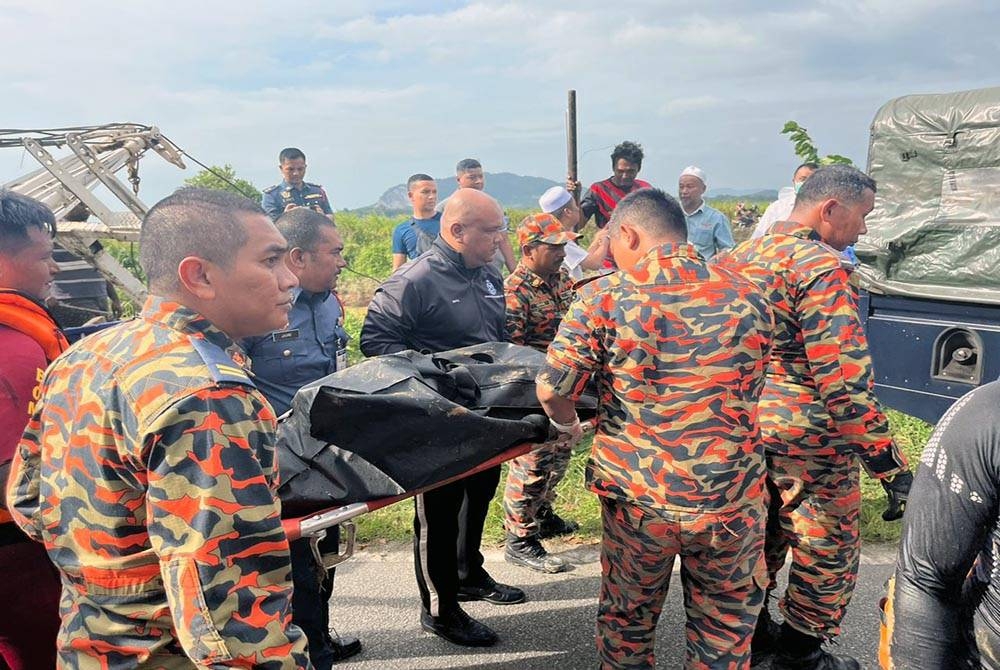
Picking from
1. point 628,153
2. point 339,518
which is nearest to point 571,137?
point 628,153

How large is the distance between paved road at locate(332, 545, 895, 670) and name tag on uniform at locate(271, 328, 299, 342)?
142 cm

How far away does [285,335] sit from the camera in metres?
2.68

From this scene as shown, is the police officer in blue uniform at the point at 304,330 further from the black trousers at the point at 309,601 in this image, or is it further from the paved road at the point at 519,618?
the paved road at the point at 519,618

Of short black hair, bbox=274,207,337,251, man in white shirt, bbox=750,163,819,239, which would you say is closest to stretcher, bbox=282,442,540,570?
short black hair, bbox=274,207,337,251

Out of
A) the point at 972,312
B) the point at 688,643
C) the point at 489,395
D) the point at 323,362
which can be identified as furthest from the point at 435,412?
the point at 972,312

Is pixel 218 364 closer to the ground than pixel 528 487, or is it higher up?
higher up

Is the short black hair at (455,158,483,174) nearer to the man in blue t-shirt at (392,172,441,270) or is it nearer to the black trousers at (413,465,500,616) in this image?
the man in blue t-shirt at (392,172,441,270)

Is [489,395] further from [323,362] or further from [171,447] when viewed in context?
[171,447]

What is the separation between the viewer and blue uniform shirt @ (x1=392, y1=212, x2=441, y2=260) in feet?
19.2

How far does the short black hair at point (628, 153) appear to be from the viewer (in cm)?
628

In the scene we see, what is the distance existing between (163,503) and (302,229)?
5.55 ft

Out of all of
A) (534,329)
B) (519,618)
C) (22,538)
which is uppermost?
(534,329)

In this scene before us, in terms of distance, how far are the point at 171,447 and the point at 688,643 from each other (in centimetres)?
184

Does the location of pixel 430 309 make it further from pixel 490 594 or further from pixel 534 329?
pixel 490 594
